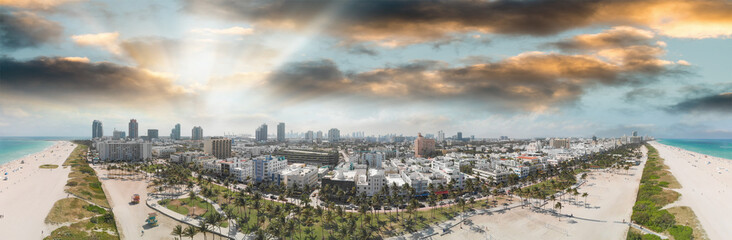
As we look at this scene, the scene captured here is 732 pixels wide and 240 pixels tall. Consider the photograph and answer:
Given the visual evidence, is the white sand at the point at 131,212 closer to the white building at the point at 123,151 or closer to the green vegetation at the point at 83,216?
the green vegetation at the point at 83,216

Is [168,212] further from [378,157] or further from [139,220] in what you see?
[378,157]

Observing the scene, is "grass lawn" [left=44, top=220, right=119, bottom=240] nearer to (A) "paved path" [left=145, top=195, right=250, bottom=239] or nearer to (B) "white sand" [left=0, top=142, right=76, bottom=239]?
(B) "white sand" [left=0, top=142, right=76, bottom=239]

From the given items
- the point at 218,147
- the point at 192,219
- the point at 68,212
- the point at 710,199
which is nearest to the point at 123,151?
the point at 218,147

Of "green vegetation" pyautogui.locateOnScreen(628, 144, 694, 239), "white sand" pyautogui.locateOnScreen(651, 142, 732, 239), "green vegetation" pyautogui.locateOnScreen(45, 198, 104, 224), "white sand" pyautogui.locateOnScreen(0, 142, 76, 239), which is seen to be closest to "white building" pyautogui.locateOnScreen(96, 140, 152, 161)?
"white sand" pyautogui.locateOnScreen(0, 142, 76, 239)

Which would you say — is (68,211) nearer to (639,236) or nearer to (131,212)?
(131,212)

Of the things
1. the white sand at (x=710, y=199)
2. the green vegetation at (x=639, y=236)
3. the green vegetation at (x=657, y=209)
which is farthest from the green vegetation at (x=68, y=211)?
the white sand at (x=710, y=199)
